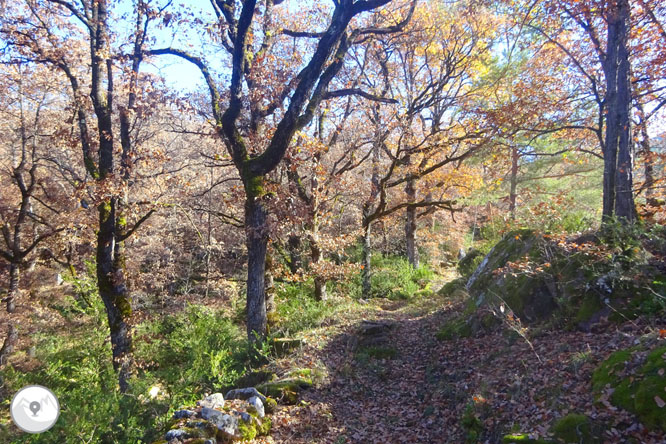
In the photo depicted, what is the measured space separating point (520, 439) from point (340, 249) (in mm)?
8766

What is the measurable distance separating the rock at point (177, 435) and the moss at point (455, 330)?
549cm

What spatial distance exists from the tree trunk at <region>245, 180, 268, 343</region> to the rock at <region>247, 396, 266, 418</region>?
2745 millimetres

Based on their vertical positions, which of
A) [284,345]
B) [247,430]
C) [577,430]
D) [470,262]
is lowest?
[247,430]

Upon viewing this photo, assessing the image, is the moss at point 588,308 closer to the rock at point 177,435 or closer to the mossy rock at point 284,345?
the mossy rock at point 284,345

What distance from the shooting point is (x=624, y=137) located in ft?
21.5

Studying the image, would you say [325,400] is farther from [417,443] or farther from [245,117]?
[245,117]

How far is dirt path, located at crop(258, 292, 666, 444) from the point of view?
13.8 feet

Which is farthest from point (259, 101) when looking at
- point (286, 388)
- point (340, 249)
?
point (286, 388)

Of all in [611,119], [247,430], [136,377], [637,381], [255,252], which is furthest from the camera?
[136,377]

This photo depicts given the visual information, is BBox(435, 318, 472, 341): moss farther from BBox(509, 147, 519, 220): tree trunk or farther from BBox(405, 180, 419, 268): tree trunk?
BBox(509, 147, 519, 220): tree trunk

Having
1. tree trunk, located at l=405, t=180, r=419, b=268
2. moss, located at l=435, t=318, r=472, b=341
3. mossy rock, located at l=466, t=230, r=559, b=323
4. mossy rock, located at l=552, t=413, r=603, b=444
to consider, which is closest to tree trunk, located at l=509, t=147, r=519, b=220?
tree trunk, located at l=405, t=180, r=419, b=268

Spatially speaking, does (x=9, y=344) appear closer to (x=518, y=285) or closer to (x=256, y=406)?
(x=256, y=406)

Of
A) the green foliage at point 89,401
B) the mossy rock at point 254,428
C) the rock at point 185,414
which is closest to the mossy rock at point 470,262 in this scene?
the mossy rock at point 254,428

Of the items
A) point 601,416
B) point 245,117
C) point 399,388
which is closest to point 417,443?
point 399,388
